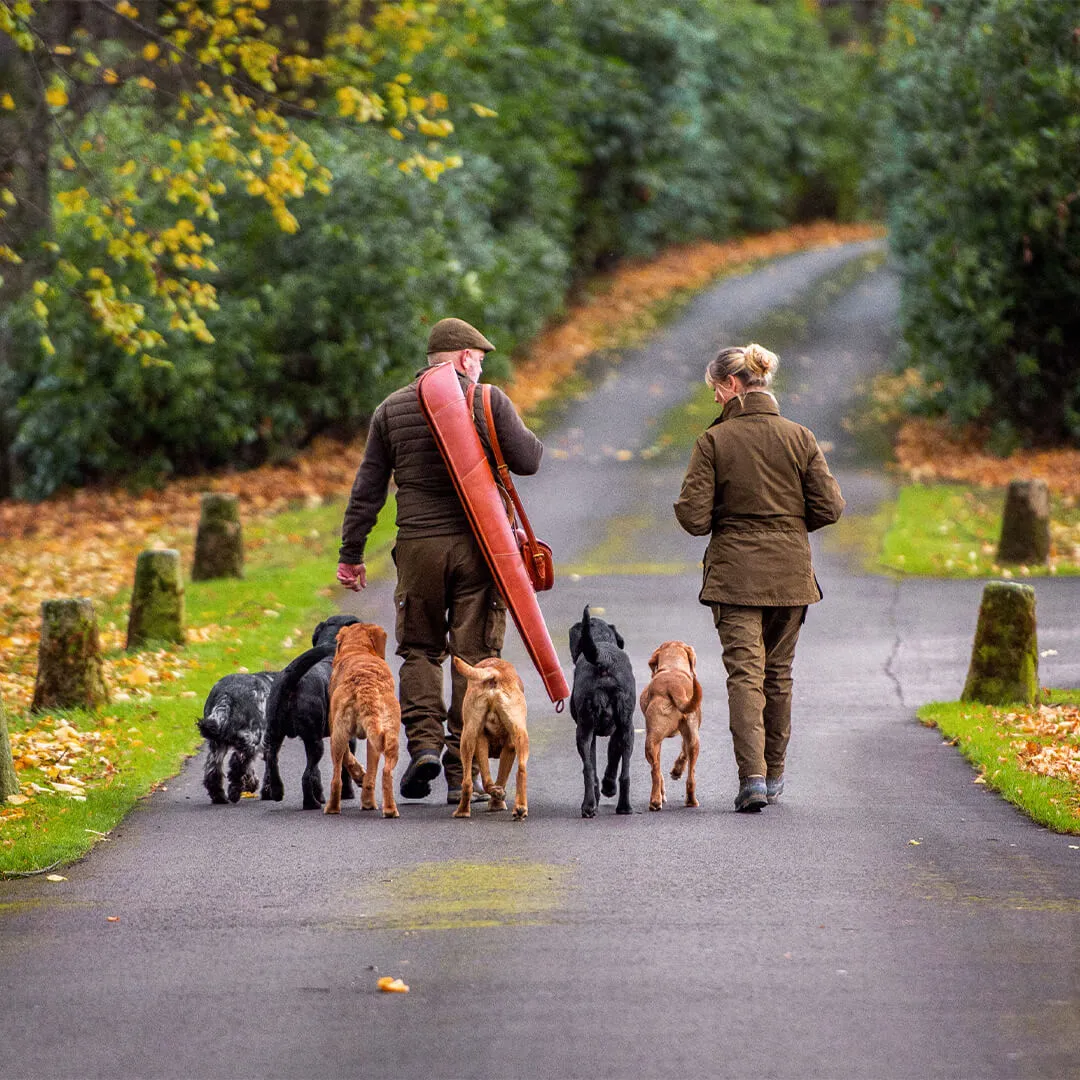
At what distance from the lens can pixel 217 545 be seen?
15000 mm

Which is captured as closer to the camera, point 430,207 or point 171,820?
point 171,820

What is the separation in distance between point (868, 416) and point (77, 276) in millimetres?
13204

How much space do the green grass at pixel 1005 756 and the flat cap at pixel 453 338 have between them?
3.29m

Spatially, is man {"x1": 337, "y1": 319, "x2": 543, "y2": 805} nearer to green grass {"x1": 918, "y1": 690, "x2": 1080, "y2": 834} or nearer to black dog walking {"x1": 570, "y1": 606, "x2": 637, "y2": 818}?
black dog walking {"x1": 570, "y1": 606, "x2": 637, "y2": 818}

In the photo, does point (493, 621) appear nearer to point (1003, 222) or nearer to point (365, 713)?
point (365, 713)

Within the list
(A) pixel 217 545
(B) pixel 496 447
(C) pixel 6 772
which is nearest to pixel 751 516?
(B) pixel 496 447

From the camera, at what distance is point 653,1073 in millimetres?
4457

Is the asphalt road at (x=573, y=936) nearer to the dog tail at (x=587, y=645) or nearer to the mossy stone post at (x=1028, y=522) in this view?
the dog tail at (x=587, y=645)

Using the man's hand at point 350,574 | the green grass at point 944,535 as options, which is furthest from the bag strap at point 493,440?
the green grass at point 944,535

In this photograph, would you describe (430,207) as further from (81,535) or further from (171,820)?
(171,820)

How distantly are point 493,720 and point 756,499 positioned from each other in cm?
154

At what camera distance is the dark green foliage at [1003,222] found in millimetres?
20016

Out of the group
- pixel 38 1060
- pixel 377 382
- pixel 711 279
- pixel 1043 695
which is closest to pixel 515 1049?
pixel 38 1060

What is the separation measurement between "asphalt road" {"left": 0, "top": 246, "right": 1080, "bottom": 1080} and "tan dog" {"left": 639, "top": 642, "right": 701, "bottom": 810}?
0.25 m
